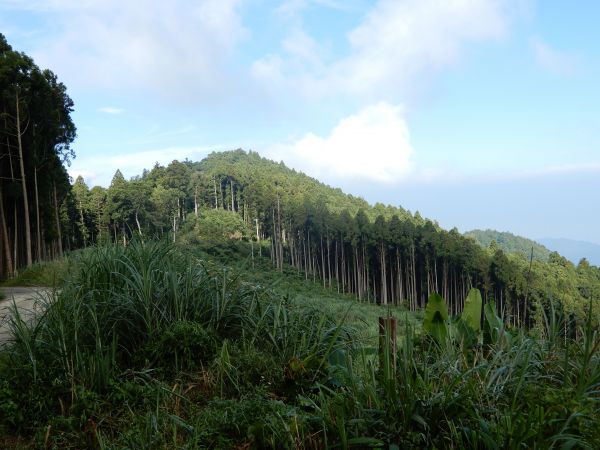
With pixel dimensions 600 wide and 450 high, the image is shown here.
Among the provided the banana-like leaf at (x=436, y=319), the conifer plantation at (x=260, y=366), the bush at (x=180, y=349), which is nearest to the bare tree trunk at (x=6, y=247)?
the conifer plantation at (x=260, y=366)

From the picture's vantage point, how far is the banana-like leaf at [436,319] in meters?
3.46

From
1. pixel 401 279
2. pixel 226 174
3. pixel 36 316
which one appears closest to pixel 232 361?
pixel 36 316

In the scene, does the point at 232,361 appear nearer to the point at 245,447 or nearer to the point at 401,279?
the point at 245,447

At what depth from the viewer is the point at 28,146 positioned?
18.1 m

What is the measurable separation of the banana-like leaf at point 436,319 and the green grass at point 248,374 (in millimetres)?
84

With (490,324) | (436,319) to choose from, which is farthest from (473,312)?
(436,319)

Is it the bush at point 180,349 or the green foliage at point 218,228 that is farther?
the green foliage at point 218,228

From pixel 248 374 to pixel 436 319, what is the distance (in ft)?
4.47

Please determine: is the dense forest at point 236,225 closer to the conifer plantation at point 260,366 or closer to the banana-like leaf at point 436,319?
the conifer plantation at point 260,366

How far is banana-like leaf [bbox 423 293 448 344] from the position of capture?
11.3 feet

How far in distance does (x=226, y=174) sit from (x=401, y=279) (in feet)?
80.7

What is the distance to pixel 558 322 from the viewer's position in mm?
3336

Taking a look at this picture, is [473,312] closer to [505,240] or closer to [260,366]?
[260,366]

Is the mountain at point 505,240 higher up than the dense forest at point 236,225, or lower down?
lower down
